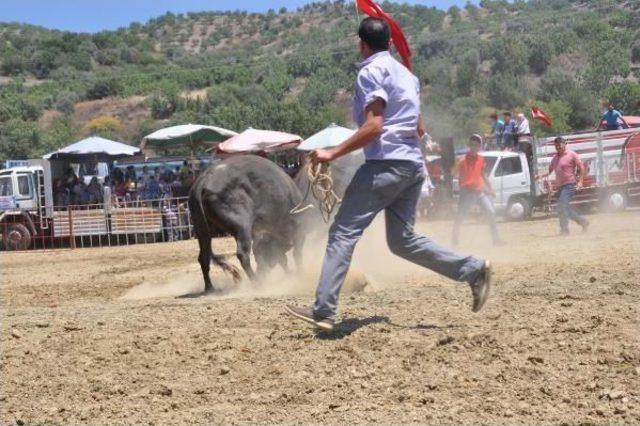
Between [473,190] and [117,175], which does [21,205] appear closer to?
[117,175]

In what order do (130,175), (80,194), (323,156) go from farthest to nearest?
(130,175), (80,194), (323,156)

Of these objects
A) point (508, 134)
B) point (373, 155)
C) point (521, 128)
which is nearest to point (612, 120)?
point (521, 128)

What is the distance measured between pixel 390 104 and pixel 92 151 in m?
21.7

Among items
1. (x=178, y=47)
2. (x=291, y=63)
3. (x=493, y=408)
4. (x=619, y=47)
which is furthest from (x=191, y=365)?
(x=178, y=47)

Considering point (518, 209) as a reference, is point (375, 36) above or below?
above

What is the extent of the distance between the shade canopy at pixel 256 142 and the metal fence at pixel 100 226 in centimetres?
202

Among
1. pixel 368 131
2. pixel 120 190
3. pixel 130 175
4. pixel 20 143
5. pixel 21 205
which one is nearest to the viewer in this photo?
pixel 368 131

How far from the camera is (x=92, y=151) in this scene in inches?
1047

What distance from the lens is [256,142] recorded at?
2455cm

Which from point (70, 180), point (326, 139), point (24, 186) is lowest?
point (24, 186)

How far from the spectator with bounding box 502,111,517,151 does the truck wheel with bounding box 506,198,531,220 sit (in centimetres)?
158

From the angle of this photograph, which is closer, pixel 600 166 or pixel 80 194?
pixel 600 166

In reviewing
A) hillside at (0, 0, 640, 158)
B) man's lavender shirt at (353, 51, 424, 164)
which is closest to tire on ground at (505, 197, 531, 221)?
hillside at (0, 0, 640, 158)

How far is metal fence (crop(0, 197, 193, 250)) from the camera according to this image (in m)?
24.0
